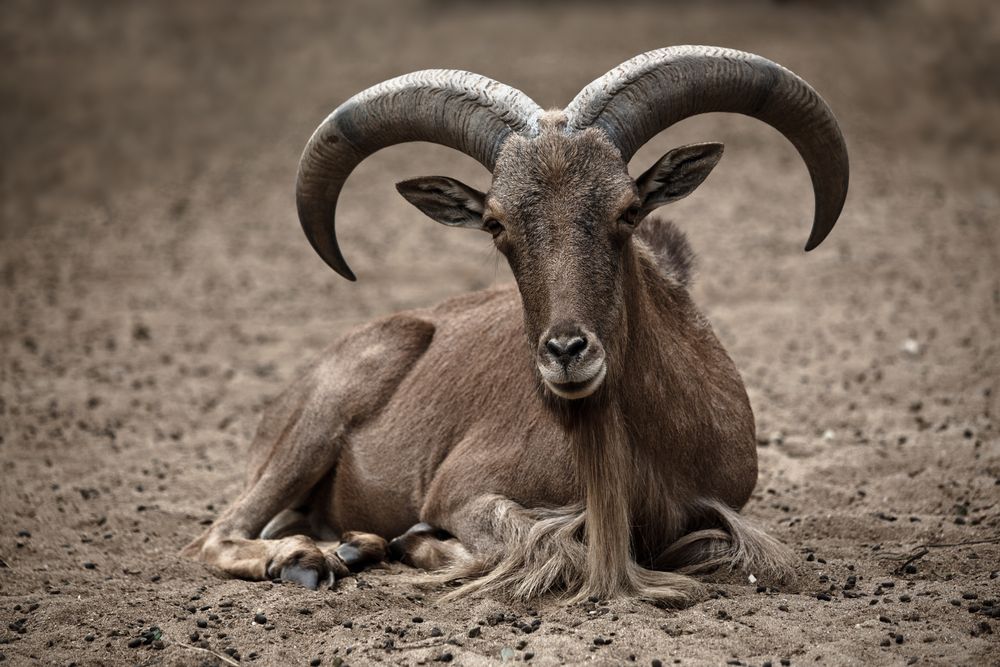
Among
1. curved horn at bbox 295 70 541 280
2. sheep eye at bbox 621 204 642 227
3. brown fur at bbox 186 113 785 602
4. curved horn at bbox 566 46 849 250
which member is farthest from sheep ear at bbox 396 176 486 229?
sheep eye at bbox 621 204 642 227

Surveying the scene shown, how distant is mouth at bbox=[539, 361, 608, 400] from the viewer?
537 cm

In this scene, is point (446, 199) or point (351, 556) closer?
point (446, 199)

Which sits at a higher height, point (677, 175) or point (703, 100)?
point (703, 100)

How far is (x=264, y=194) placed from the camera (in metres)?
18.7

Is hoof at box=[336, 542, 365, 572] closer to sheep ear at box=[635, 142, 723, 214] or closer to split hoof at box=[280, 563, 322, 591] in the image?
split hoof at box=[280, 563, 322, 591]

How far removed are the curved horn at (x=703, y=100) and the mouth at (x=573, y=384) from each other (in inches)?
Answer: 45.6

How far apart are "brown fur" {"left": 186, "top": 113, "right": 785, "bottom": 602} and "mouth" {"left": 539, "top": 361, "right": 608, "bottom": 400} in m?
0.13

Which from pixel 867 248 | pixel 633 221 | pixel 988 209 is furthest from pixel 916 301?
pixel 633 221

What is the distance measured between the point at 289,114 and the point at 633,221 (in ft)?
58.6

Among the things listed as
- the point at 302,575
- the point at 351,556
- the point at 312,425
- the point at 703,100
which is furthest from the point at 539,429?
the point at 703,100

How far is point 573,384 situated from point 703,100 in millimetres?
1688

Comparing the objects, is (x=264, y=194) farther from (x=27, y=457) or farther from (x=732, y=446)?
(x=732, y=446)

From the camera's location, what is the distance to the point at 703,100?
6.06 meters

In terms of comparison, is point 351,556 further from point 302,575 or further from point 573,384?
point 573,384
